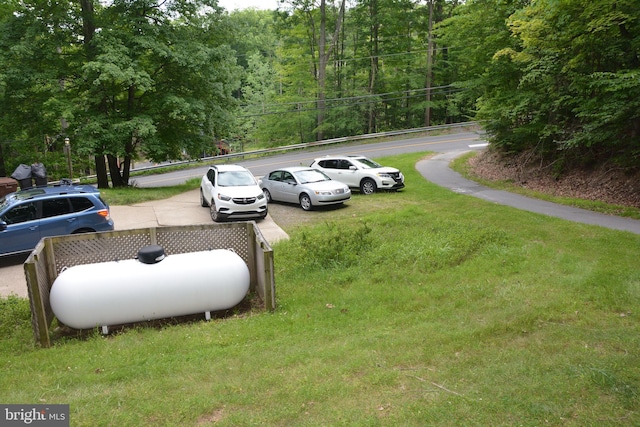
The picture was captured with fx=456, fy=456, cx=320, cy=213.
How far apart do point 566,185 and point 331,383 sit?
15753 millimetres

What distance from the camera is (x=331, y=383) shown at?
14.9 ft

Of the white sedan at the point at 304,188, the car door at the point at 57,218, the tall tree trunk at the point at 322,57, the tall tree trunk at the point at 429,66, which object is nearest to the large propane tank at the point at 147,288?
the car door at the point at 57,218

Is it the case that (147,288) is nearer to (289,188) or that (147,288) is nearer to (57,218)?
(57,218)

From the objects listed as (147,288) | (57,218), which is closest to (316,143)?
(57,218)

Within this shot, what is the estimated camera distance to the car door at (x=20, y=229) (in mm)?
10102

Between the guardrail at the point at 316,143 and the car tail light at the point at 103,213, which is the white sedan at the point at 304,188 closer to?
the car tail light at the point at 103,213

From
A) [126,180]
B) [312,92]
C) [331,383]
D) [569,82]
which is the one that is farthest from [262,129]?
[331,383]

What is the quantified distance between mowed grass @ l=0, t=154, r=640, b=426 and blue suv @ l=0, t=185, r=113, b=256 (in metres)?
2.83

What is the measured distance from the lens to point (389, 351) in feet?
17.4

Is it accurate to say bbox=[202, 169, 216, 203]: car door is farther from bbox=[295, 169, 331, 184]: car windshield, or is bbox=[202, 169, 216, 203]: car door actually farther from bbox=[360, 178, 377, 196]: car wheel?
bbox=[360, 178, 377, 196]: car wheel

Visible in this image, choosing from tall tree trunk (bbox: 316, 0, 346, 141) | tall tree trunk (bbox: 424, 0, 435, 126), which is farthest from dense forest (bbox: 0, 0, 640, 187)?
tall tree trunk (bbox: 316, 0, 346, 141)

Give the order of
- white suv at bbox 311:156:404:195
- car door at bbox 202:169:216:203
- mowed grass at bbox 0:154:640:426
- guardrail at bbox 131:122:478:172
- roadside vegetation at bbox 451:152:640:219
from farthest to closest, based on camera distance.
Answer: guardrail at bbox 131:122:478:172 → white suv at bbox 311:156:404:195 → car door at bbox 202:169:216:203 → roadside vegetation at bbox 451:152:640:219 → mowed grass at bbox 0:154:640:426

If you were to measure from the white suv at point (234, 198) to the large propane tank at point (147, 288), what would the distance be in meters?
6.89

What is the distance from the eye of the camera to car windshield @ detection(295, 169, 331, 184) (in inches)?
650
